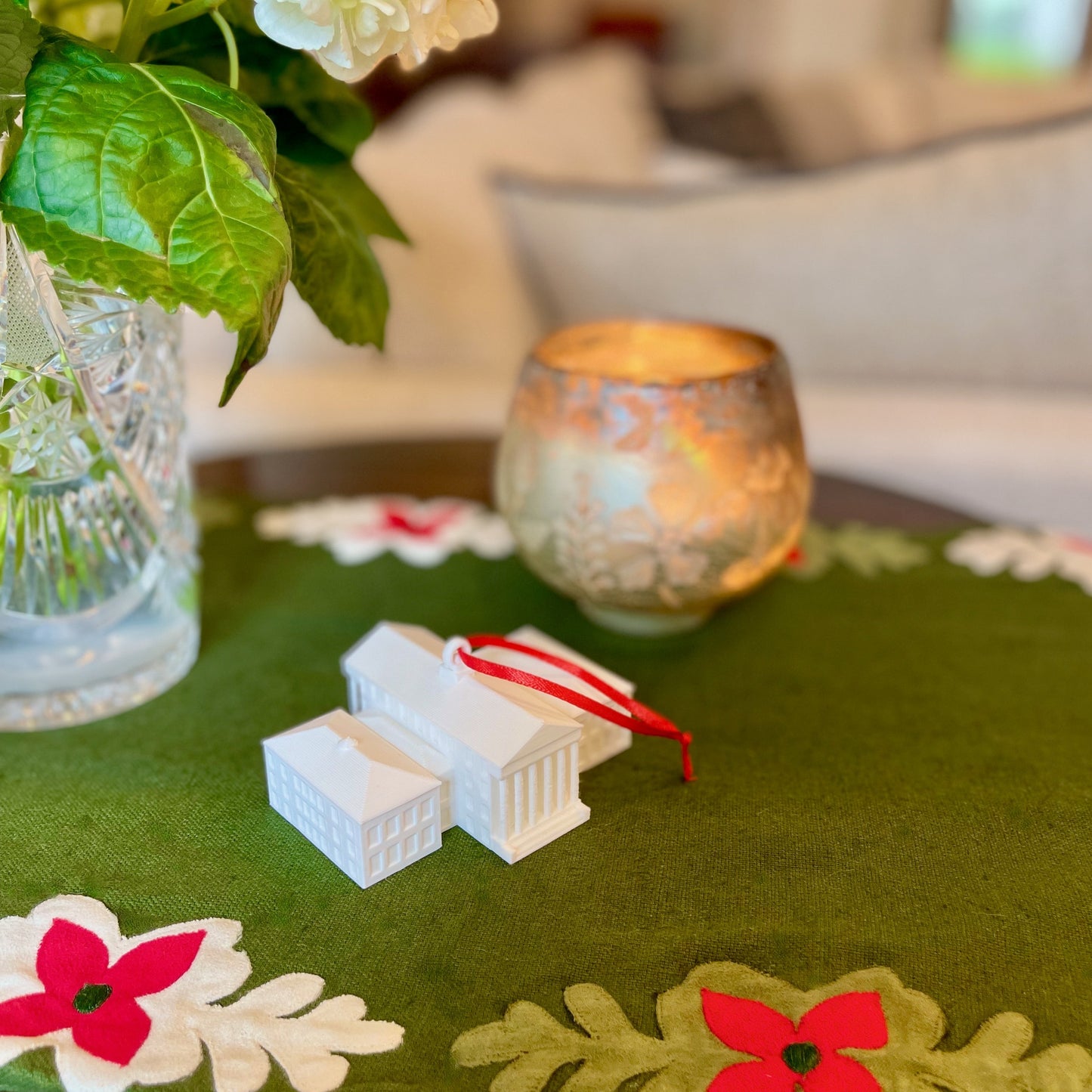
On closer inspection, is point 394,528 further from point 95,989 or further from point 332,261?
point 95,989

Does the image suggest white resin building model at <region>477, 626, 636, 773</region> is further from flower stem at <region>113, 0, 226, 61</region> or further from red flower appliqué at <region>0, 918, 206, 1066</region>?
flower stem at <region>113, 0, 226, 61</region>

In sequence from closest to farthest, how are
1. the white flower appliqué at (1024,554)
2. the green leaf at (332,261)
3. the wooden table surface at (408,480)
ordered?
the green leaf at (332,261)
the white flower appliqué at (1024,554)
the wooden table surface at (408,480)

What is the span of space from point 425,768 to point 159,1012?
0.14 m

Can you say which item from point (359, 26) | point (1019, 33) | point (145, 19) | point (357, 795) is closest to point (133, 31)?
point (145, 19)

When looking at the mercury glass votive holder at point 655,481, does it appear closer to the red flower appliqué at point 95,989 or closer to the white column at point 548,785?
the white column at point 548,785

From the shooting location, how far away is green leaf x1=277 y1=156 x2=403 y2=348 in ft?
1.60

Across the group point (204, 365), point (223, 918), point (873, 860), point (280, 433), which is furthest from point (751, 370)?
point (204, 365)

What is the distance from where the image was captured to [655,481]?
1.90 feet

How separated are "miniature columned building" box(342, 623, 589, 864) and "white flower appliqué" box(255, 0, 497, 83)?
262mm

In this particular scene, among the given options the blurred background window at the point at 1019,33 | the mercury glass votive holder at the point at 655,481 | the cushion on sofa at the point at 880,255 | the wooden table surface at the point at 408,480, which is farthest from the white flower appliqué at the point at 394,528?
the blurred background window at the point at 1019,33

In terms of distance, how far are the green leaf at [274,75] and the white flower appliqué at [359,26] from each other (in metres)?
0.11

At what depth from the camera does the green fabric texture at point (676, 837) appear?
16.7 inches

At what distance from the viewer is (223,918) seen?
1.47 ft

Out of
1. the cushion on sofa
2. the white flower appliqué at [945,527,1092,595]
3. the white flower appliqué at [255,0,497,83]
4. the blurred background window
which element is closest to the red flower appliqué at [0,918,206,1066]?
the white flower appliqué at [255,0,497,83]
